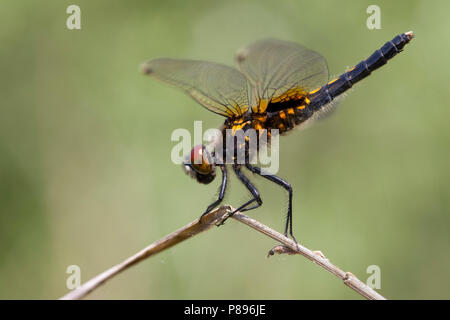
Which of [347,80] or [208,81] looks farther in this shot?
[347,80]

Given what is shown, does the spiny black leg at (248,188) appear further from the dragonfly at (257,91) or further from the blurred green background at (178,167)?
the blurred green background at (178,167)

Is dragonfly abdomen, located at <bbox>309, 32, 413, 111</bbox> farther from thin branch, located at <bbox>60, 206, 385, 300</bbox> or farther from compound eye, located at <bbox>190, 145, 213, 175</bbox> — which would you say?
thin branch, located at <bbox>60, 206, 385, 300</bbox>

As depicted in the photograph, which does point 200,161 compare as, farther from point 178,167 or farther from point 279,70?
point 178,167

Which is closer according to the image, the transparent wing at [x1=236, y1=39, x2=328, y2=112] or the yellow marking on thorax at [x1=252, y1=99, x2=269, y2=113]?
Answer: the transparent wing at [x1=236, y1=39, x2=328, y2=112]

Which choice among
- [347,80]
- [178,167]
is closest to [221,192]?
[347,80]

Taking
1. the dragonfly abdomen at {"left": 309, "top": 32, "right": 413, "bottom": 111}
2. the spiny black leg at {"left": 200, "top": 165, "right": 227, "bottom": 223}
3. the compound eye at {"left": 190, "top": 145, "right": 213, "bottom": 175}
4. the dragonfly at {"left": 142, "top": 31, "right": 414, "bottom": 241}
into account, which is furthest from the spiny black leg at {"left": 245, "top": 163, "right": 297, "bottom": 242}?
the dragonfly abdomen at {"left": 309, "top": 32, "right": 413, "bottom": 111}
